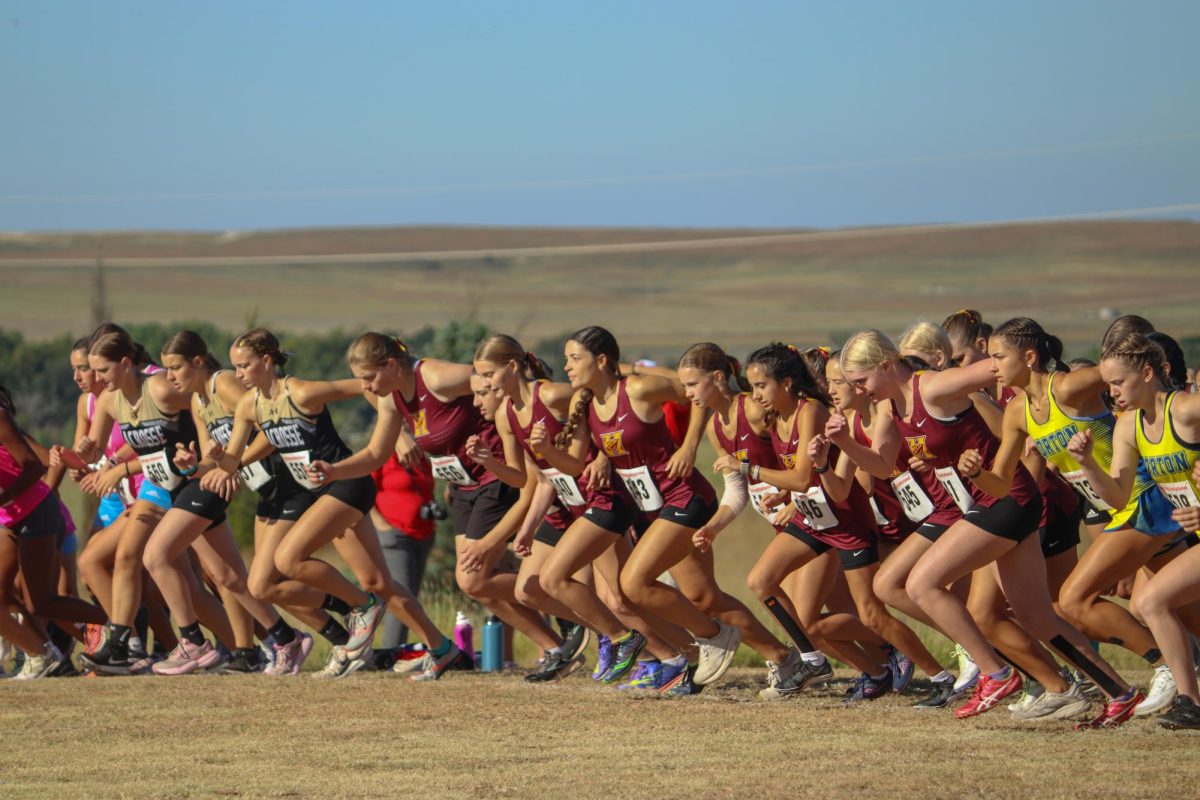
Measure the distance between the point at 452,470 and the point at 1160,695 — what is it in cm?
393

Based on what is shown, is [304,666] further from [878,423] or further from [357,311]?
[357,311]

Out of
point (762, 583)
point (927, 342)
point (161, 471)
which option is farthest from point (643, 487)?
point (161, 471)

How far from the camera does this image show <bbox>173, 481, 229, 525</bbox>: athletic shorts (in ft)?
31.1

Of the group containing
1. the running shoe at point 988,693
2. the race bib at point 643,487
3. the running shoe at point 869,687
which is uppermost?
the race bib at point 643,487

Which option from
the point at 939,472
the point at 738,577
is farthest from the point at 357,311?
the point at 939,472

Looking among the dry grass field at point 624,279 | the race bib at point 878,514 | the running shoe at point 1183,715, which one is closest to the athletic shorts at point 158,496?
the race bib at point 878,514

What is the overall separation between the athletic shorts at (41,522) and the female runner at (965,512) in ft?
16.2

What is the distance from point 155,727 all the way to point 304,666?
2.82 meters

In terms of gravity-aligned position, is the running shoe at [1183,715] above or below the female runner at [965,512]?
below

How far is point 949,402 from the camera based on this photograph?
7.22 metres

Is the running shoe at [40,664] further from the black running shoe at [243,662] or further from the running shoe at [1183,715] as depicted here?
the running shoe at [1183,715]

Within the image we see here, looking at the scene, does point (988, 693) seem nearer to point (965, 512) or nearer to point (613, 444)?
point (965, 512)

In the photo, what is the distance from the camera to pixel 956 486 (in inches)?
287

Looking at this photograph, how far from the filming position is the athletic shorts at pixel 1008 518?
703cm
